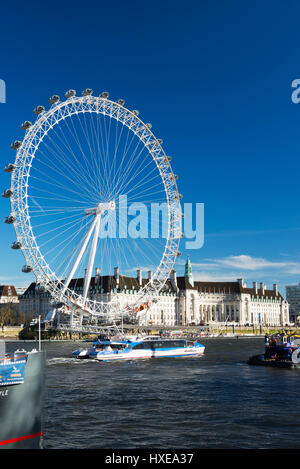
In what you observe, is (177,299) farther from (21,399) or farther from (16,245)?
(21,399)

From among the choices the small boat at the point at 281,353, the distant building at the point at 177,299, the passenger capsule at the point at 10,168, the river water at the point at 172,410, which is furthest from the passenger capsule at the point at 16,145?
the distant building at the point at 177,299

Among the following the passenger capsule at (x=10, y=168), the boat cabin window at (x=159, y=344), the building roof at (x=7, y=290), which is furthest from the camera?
the building roof at (x=7, y=290)

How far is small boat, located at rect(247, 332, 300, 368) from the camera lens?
5277cm

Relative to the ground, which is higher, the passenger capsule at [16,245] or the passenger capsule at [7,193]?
the passenger capsule at [7,193]

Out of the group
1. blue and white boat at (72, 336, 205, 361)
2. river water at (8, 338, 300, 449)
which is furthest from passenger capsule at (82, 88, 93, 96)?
river water at (8, 338, 300, 449)

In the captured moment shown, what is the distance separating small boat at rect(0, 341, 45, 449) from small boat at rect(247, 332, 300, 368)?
41538 mm

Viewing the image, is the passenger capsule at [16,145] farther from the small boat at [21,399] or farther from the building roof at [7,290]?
the building roof at [7,290]

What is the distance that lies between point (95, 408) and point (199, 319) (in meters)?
167

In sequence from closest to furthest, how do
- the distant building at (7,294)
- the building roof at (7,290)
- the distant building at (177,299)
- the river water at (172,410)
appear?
the river water at (172,410) < the distant building at (177,299) < the distant building at (7,294) < the building roof at (7,290)

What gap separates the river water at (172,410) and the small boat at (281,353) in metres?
6.72

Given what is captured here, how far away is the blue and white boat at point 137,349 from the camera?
2466 inches
